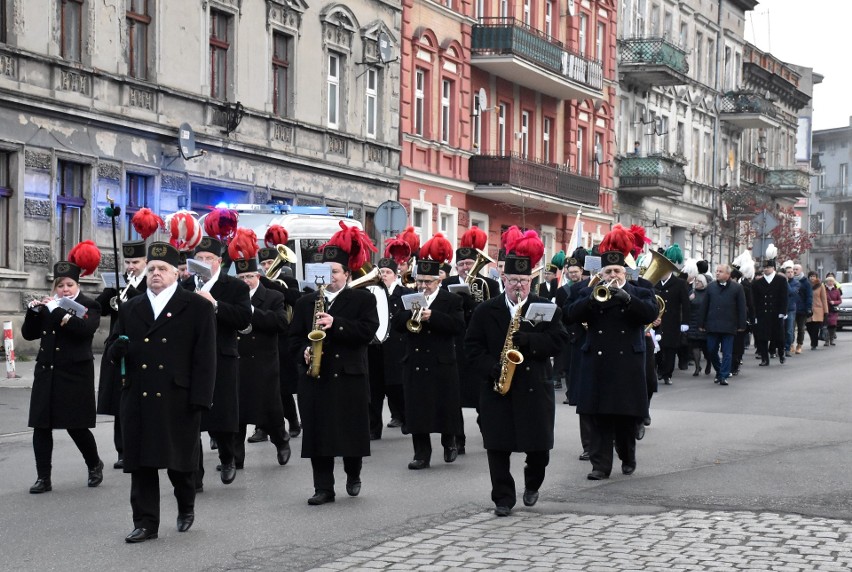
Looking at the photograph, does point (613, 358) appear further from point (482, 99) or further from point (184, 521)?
point (482, 99)

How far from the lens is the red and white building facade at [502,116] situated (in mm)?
38031

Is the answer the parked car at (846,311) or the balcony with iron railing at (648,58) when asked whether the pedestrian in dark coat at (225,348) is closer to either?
the parked car at (846,311)

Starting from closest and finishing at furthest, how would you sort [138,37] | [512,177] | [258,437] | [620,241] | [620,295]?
[620,295] < [620,241] < [258,437] < [138,37] < [512,177]

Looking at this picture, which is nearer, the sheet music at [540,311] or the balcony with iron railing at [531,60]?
the sheet music at [540,311]

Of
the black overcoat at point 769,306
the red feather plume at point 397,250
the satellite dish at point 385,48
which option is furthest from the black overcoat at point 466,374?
the satellite dish at point 385,48

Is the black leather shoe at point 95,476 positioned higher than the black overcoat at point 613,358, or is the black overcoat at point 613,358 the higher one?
the black overcoat at point 613,358

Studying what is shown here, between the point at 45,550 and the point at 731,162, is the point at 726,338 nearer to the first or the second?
the point at 45,550

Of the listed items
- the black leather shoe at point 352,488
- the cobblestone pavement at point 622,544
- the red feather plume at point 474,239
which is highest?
the red feather plume at point 474,239

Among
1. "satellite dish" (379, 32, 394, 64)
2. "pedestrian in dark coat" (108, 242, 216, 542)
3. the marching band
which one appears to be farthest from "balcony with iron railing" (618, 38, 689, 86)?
"pedestrian in dark coat" (108, 242, 216, 542)

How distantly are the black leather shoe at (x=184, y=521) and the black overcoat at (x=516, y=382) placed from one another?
78.8 inches

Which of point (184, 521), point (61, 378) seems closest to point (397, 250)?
point (61, 378)

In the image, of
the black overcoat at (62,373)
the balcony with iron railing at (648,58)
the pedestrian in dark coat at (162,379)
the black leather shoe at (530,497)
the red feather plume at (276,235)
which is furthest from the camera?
the balcony with iron railing at (648,58)

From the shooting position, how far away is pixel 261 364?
41.7 feet

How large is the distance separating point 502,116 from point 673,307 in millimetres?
19946
